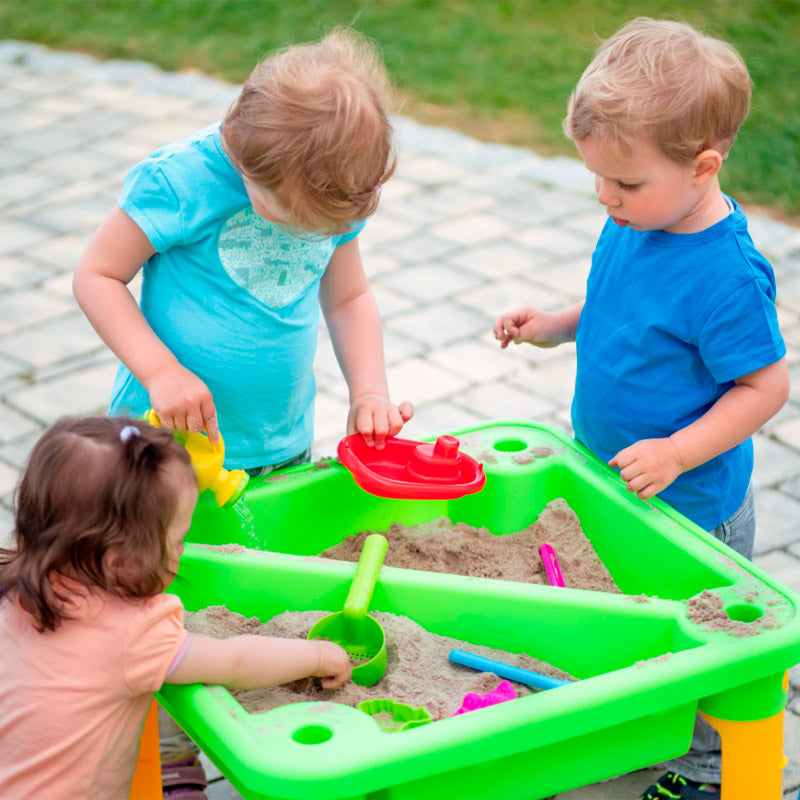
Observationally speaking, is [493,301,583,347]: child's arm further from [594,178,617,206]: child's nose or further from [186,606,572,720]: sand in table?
[186,606,572,720]: sand in table

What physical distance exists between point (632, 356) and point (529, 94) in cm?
343

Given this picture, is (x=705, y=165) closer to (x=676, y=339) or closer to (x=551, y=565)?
(x=676, y=339)

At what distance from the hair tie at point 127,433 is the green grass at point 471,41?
3.12 metres

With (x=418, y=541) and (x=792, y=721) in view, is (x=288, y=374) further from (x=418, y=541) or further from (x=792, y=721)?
(x=792, y=721)

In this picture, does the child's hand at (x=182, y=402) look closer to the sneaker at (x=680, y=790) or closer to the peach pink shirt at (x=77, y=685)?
the peach pink shirt at (x=77, y=685)

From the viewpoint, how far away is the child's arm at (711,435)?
1.39m

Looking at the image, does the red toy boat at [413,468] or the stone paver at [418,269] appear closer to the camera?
the red toy boat at [413,468]

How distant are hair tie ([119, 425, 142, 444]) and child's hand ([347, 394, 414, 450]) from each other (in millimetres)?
457

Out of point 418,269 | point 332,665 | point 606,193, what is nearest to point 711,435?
point 606,193

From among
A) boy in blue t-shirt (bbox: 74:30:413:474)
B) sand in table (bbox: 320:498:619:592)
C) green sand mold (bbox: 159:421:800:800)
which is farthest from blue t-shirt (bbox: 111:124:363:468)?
sand in table (bbox: 320:498:619:592)

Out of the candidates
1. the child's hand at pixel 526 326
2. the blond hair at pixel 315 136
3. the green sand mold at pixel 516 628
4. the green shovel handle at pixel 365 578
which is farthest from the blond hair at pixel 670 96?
the green shovel handle at pixel 365 578

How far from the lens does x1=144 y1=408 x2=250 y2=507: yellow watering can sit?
137 centimetres

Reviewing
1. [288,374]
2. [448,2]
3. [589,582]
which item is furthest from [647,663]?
[448,2]

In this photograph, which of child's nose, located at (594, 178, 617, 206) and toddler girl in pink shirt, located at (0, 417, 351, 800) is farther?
child's nose, located at (594, 178, 617, 206)
